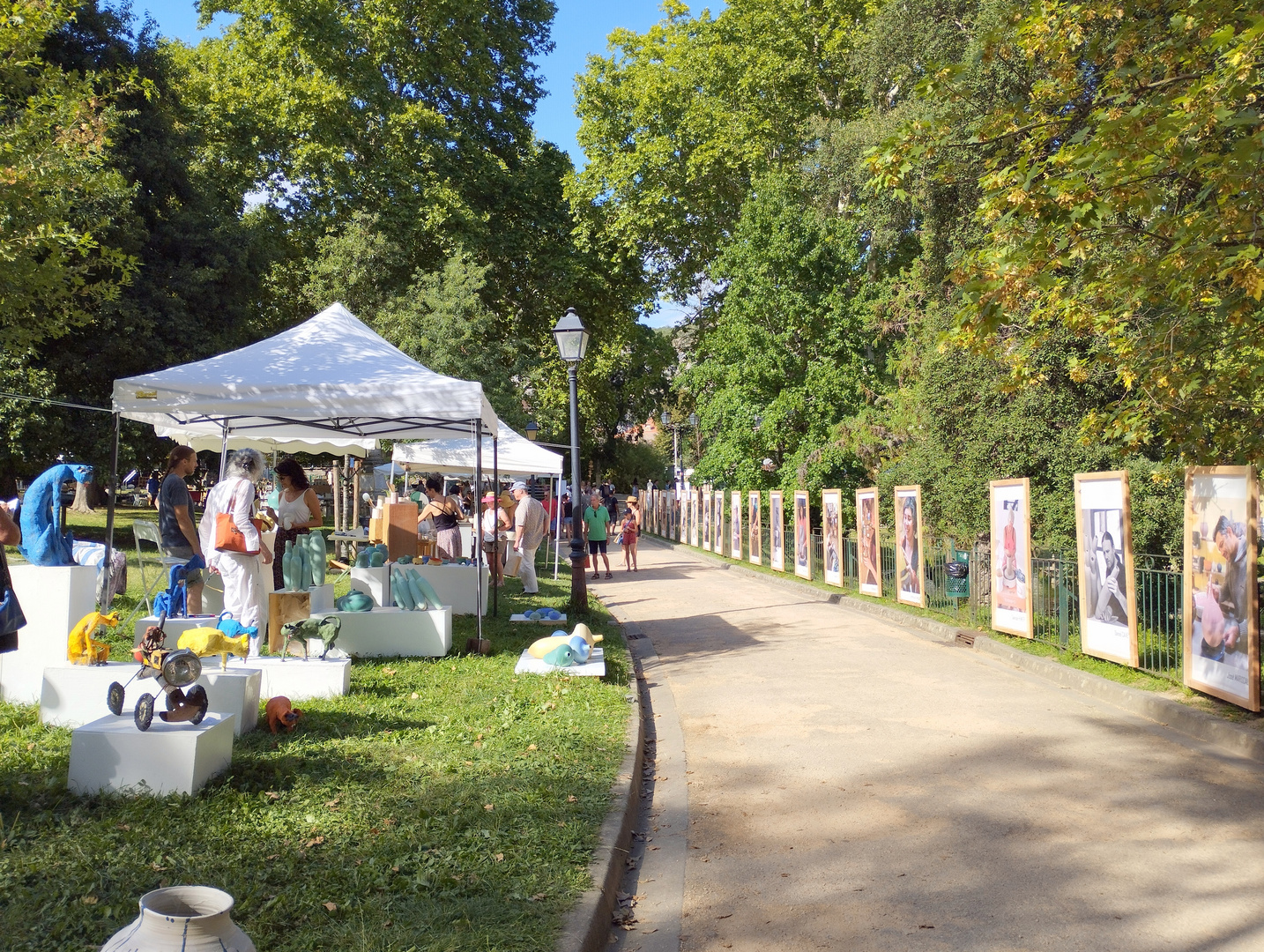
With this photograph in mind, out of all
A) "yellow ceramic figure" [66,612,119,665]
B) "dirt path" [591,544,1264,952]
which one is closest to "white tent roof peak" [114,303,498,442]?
"yellow ceramic figure" [66,612,119,665]

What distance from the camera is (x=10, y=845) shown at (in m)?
4.53

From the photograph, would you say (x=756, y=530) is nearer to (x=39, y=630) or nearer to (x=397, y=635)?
(x=397, y=635)

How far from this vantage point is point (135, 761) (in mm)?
5309

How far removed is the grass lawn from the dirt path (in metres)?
0.58

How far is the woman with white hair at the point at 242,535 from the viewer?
340 inches

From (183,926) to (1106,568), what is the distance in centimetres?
962

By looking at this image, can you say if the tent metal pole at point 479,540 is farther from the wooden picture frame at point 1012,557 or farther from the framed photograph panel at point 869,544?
the framed photograph panel at point 869,544

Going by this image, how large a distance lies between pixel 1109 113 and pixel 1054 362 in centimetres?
796

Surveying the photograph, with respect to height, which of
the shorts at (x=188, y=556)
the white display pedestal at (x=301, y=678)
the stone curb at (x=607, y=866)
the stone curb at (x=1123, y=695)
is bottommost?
the stone curb at (x=1123, y=695)

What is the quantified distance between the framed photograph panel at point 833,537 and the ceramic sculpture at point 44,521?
14.6 m

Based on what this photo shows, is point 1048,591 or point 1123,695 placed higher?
point 1048,591

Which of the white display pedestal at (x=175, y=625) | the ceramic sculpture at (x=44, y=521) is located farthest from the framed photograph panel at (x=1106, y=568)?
the ceramic sculpture at (x=44, y=521)

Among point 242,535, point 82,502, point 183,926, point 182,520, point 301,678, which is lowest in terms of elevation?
point 301,678

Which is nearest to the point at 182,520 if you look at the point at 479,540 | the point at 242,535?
the point at 242,535
